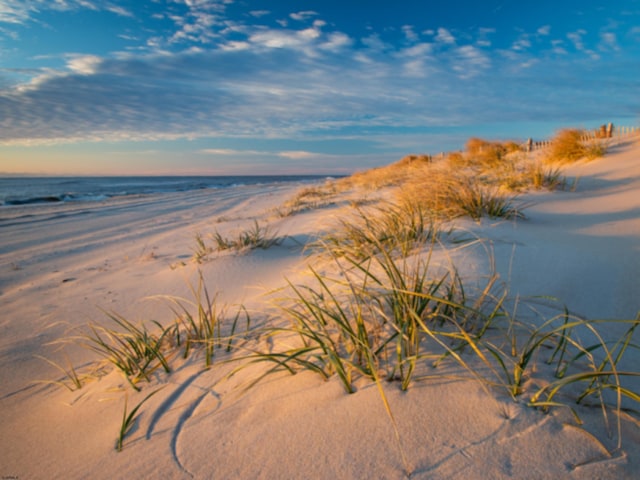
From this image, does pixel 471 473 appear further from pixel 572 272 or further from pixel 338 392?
pixel 572 272

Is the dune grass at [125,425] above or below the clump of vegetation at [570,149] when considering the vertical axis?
below

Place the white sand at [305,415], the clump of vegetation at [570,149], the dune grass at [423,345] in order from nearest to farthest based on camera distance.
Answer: the white sand at [305,415] < the dune grass at [423,345] < the clump of vegetation at [570,149]

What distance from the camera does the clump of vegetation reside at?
7781 millimetres

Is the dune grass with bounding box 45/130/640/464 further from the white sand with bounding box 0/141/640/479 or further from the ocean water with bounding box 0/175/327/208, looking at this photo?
the ocean water with bounding box 0/175/327/208

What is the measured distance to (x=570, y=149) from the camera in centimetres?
808

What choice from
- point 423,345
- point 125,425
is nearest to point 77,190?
point 125,425

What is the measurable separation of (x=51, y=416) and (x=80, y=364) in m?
0.55

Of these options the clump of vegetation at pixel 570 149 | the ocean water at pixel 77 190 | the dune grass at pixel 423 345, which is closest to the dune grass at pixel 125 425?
the dune grass at pixel 423 345

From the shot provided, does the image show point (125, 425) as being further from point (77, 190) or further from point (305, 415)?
point (77, 190)

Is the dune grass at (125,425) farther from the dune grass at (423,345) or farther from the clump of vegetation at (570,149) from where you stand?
the clump of vegetation at (570,149)

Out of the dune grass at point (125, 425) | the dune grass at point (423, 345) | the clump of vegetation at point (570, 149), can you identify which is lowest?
the dune grass at point (125, 425)

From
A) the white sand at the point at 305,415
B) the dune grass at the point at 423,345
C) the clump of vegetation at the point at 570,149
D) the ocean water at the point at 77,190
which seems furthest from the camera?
the ocean water at the point at 77,190

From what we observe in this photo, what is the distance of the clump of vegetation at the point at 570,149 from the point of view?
306 inches

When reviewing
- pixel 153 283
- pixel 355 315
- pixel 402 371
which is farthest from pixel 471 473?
pixel 153 283
